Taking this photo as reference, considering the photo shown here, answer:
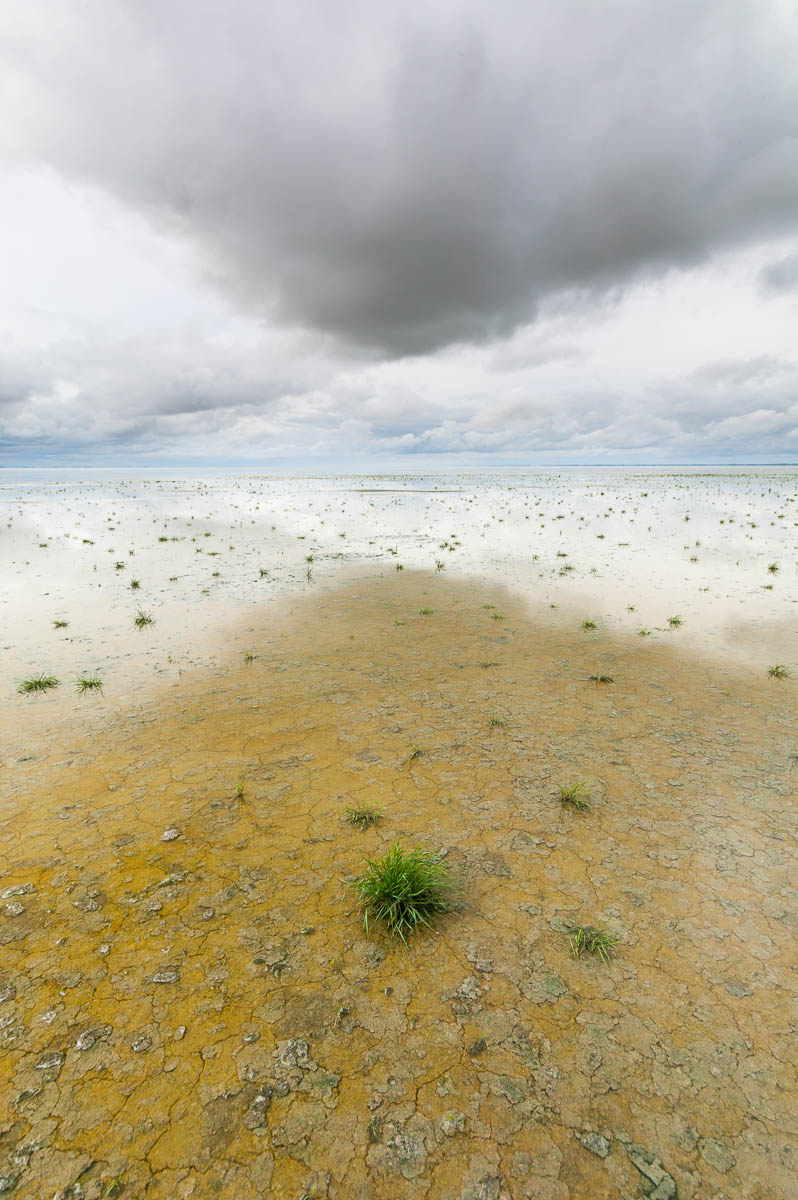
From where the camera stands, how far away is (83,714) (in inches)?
390

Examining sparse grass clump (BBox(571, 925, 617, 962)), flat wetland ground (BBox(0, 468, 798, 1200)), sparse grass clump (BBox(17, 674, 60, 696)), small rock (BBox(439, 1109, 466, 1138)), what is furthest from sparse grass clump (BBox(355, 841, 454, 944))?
sparse grass clump (BBox(17, 674, 60, 696))

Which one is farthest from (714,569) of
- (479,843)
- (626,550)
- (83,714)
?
(83,714)

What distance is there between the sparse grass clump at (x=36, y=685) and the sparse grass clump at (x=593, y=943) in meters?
11.7

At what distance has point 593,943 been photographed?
→ 16.0 ft

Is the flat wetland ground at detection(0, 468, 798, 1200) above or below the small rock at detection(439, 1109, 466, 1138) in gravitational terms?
below

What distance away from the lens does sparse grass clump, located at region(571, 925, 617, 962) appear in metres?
4.80

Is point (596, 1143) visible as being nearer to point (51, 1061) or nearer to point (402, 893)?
point (402, 893)

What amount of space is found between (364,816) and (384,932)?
1.77 m

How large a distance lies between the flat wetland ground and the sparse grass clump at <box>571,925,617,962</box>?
0.39 ft

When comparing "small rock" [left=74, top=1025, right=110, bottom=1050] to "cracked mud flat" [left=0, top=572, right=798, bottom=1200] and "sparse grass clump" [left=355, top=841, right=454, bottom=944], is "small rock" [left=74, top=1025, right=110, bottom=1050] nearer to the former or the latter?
"cracked mud flat" [left=0, top=572, right=798, bottom=1200]

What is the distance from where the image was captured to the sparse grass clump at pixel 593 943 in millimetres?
4804

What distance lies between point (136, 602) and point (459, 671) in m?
13.2

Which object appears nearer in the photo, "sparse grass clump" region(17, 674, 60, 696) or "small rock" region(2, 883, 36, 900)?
"small rock" region(2, 883, 36, 900)

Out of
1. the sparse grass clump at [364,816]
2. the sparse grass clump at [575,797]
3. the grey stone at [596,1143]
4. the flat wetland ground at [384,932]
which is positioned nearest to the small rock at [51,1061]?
the flat wetland ground at [384,932]
